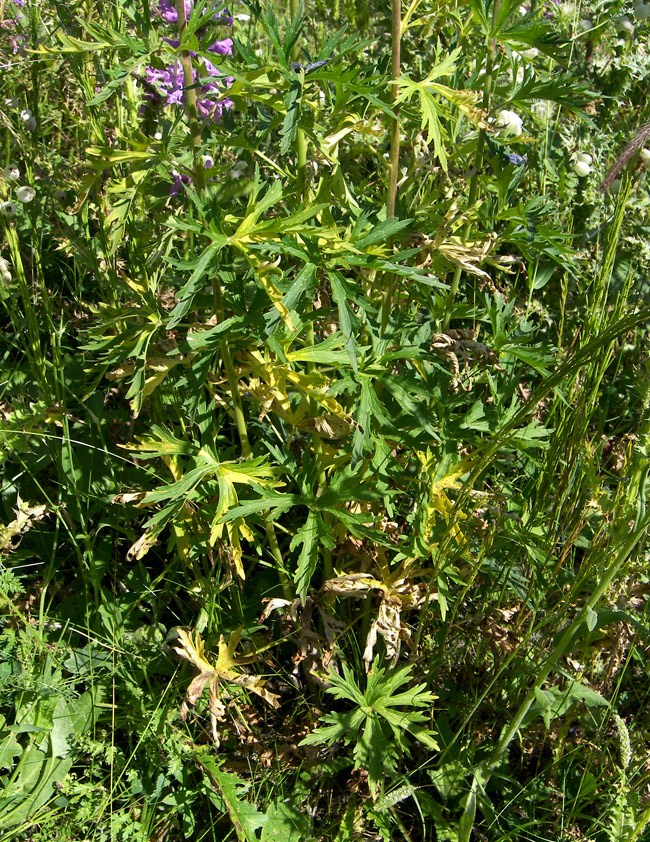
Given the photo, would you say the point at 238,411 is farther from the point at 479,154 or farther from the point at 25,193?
the point at 25,193

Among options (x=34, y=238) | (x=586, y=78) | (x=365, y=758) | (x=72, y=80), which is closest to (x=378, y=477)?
(x=365, y=758)

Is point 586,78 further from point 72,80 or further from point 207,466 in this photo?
point 207,466

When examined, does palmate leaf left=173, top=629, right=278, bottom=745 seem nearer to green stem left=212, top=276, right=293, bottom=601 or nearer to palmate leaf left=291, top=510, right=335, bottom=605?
green stem left=212, top=276, right=293, bottom=601

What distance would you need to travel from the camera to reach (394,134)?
1683 millimetres

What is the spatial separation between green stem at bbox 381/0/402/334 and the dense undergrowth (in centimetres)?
1

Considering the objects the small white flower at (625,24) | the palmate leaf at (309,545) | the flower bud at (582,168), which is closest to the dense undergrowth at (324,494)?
the palmate leaf at (309,545)

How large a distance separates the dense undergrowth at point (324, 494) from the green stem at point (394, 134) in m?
0.01

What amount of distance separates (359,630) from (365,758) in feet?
1.56

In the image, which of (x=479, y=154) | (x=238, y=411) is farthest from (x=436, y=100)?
(x=238, y=411)

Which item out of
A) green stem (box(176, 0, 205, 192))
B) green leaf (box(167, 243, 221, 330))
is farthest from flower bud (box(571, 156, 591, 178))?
green leaf (box(167, 243, 221, 330))

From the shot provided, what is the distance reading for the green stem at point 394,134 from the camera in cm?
160

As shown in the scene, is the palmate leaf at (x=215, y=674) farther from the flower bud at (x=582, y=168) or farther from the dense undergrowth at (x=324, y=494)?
the flower bud at (x=582, y=168)

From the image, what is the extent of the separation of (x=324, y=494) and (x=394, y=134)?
859 millimetres

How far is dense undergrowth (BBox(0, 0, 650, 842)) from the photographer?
5.24ft
